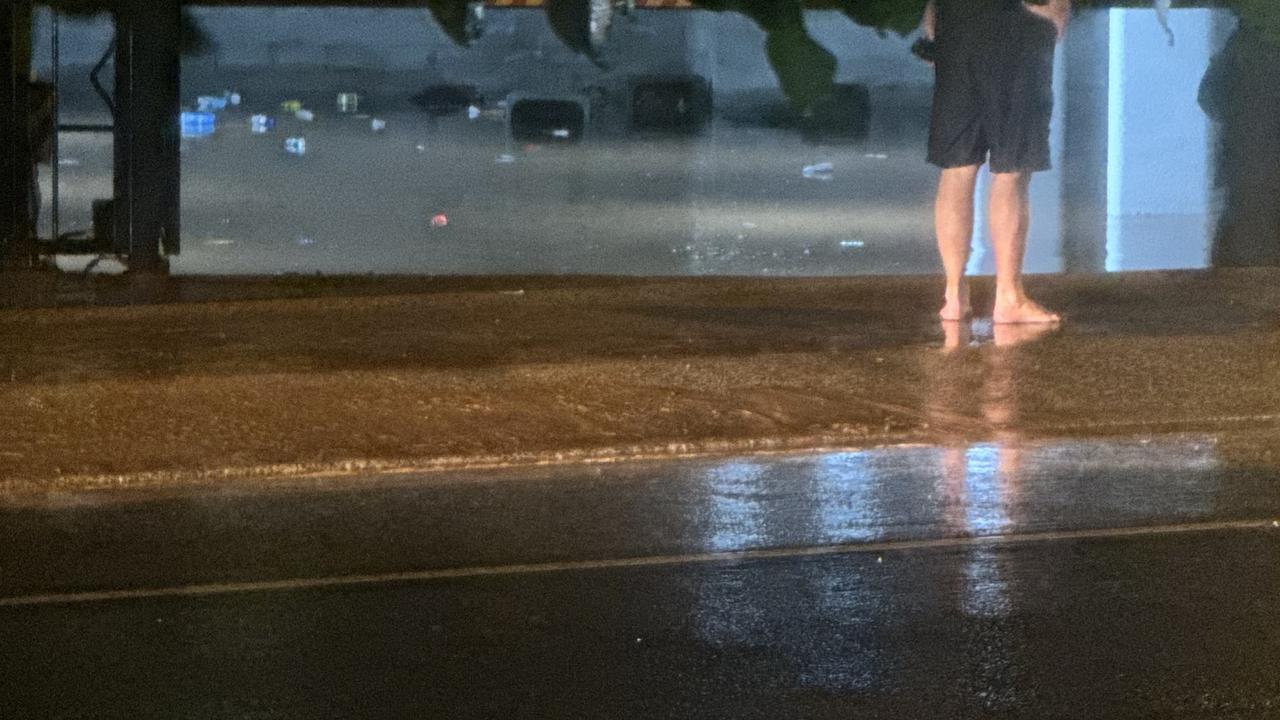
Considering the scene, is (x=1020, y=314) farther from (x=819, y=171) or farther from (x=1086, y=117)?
(x=1086, y=117)

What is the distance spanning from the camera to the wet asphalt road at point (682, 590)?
486 cm

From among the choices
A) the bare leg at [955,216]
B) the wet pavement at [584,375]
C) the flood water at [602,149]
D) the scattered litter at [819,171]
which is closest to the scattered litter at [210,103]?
the flood water at [602,149]

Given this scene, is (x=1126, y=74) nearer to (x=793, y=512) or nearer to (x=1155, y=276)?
(x=1155, y=276)

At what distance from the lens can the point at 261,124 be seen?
42.0 ft

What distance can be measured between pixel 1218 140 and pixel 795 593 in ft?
29.5

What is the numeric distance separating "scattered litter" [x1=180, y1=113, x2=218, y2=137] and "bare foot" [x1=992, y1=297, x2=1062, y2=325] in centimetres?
562

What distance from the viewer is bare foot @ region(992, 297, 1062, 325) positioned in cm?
943

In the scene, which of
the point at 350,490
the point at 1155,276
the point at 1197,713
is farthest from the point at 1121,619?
the point at 1155,276

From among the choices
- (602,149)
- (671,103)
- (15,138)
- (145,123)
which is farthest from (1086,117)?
(15,138)

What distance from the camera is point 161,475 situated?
6.94 metres

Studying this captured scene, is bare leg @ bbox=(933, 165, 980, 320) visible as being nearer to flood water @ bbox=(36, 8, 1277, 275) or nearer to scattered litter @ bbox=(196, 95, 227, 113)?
flood water @ bbox=(36, 8, 1277, 275)

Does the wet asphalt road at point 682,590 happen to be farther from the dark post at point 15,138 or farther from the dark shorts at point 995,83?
the dark post at point 15,138

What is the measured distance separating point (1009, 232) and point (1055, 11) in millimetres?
1035

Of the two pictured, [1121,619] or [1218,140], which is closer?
[1121,619]
